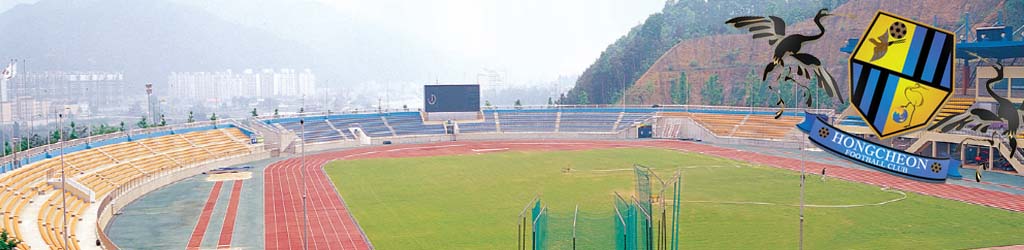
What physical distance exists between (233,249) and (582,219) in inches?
467

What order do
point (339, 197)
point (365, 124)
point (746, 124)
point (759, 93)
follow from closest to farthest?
point (339, 197) → point (746, 124) → point (365, 124) → point (759, 93)

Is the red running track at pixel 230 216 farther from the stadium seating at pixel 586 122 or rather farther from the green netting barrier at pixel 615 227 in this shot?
the stadium seating at pixel 586 122

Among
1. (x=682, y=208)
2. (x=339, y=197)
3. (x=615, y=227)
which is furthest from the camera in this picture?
(x=339, y=197)

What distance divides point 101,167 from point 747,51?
9015 cm

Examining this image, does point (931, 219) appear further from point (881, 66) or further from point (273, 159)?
point (273, 159)

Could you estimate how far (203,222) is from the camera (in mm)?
32312

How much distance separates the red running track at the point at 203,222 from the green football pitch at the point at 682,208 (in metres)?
5.93

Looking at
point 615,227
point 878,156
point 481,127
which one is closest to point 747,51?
point 481,127

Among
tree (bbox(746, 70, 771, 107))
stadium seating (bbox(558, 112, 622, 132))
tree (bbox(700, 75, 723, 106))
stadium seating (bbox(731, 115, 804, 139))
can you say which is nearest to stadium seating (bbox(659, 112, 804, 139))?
stadium seating (bbox(731, 115, 804, 139))

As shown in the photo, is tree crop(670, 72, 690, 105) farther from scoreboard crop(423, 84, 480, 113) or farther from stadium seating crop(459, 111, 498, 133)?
scoreboard crop(423, 84, 480, 113)

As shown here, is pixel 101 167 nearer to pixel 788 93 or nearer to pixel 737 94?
pixel 788 93

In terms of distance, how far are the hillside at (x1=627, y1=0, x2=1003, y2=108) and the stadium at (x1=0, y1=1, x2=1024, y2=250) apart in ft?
120

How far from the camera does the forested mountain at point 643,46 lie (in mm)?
126750

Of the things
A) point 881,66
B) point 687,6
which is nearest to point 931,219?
point 881,66
